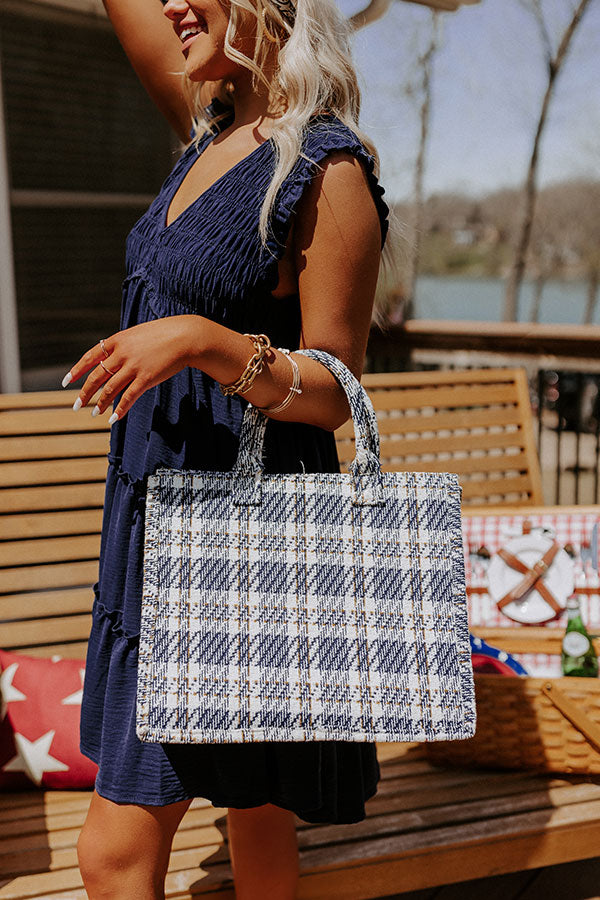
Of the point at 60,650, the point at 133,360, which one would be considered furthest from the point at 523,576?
the point at 133,360

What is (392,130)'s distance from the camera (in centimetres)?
123

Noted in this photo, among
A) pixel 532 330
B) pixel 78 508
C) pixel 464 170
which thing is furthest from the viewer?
pixel 464 170

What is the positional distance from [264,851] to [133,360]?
85 centimetres

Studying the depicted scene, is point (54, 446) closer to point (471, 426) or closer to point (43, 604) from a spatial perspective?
point (43, 604)

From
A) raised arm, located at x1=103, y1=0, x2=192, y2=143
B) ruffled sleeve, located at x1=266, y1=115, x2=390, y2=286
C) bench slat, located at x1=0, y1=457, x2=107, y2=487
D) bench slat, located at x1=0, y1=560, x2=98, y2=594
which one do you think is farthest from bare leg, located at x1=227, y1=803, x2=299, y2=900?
raised arm, located at x1=103, y1=0, x2=192, y2=143

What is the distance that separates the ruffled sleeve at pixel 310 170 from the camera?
1092 millimetres

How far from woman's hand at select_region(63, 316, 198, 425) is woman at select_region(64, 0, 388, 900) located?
8 centimetres

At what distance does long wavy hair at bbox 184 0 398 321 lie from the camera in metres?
1.12

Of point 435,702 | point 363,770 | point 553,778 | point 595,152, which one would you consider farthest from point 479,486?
point 595,152

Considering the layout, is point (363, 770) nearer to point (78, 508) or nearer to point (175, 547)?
point (175, 547)

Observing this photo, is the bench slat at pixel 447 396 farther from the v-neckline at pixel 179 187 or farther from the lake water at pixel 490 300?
the lake water at pixel 490 300

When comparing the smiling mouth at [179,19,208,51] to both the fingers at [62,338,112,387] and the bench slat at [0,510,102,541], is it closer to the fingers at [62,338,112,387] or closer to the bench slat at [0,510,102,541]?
the fingers at [62,338,112,387]

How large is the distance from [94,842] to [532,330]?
3782 mm

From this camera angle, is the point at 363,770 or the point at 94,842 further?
the point at 363,770
